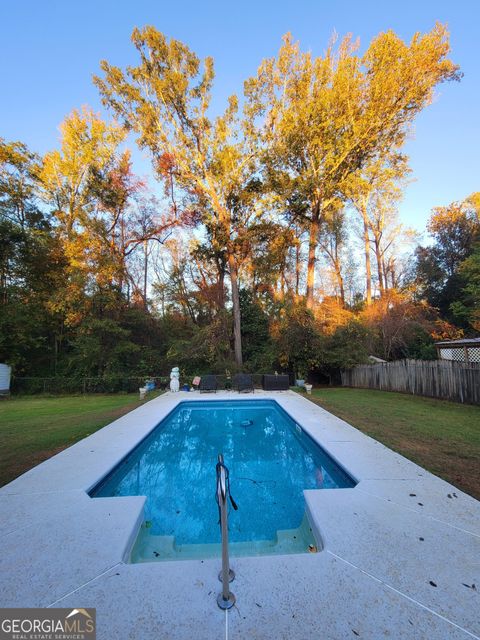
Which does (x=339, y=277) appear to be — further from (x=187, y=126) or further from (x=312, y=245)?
(x=187, y=126)

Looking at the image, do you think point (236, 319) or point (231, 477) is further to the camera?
point (236, 319)

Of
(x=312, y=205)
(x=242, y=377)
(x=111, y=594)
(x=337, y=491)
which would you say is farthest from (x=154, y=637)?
(x=312, y=205)

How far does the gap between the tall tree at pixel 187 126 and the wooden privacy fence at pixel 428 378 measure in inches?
242

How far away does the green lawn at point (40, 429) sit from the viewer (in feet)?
13.6

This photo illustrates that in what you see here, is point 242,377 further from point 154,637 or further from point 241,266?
point 154,637

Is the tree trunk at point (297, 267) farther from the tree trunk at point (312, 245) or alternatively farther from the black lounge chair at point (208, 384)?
the black lounge chair at point (208, 384)

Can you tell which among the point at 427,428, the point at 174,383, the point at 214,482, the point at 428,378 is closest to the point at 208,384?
the point at 174,383

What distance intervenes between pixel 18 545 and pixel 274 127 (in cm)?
1744

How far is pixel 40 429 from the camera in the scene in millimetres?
6008

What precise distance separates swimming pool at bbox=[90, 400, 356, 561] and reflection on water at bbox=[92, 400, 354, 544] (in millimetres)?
10

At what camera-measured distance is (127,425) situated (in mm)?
6168
